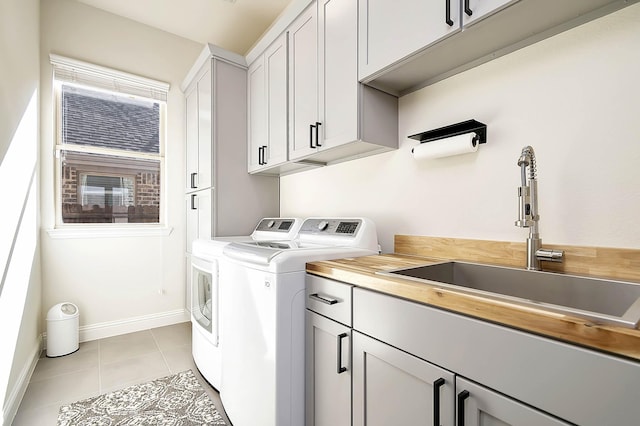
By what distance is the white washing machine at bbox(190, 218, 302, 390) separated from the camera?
1.85 metres

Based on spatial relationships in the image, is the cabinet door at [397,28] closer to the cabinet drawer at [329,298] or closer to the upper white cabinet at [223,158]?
the cabinet drawer at [329,298]

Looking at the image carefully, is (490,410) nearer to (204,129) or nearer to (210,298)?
(210,298)

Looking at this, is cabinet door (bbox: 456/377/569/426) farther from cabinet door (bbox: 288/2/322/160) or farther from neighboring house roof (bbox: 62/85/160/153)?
neighboring house roof (bbox: 62/85/160/153)

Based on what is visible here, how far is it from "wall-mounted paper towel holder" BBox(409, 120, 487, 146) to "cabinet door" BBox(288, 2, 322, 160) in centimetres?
65

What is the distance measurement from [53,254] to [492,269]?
3357 millimetres

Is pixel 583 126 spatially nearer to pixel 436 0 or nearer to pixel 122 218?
pixel 436 0

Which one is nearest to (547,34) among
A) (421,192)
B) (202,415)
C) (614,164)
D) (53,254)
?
(614,164)

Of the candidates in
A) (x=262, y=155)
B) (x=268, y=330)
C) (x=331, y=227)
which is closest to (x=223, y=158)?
(x=262, y=155)

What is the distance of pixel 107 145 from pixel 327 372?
302cm

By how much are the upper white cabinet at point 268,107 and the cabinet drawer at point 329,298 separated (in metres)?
1.12

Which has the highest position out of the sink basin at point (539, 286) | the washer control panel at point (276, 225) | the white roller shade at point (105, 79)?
the white roller shade at point (105, 79)

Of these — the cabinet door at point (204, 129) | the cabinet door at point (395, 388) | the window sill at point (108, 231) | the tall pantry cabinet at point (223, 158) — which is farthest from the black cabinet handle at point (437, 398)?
the window sill at point (108, 231)

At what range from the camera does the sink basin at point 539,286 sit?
924 millimetres

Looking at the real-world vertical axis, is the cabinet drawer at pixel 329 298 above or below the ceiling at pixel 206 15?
below
